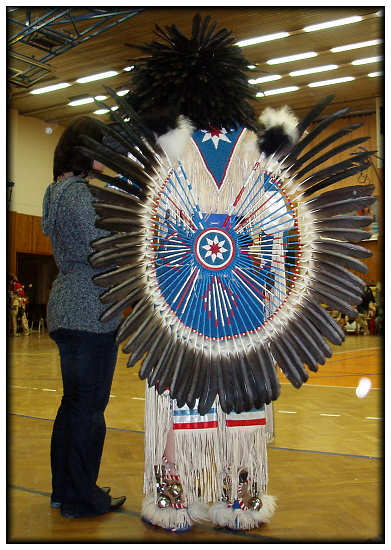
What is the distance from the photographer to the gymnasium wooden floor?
5.49 feet

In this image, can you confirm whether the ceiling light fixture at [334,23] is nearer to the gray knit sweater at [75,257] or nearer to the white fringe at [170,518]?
the gray knit sweater at [75,257]

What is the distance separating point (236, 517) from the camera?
5.45 ft

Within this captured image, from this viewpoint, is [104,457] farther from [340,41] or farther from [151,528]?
[340,41]

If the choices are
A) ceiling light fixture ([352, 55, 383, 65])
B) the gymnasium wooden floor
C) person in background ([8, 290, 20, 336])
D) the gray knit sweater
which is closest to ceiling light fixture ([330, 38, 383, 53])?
ceiling light fixture ([352, 55, 383, 65])

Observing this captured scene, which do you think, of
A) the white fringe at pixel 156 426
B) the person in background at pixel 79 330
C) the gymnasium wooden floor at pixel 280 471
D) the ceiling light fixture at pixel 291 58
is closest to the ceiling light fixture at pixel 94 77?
the ceiling light fixture at pixel 291 58

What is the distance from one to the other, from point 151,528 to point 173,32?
1.52 m

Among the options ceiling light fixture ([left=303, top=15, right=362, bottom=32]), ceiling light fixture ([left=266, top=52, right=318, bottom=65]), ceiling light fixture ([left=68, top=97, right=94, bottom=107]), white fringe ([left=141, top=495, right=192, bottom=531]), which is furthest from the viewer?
ceiling light fixture ([left=68, top=97, right=94, bottom=107])

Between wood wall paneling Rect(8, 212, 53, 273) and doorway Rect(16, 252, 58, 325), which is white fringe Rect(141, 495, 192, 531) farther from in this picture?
doorway Rect(16, 252, 58, 325)

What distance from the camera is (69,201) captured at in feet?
5.85

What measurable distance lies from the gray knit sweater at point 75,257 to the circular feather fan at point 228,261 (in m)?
0.20

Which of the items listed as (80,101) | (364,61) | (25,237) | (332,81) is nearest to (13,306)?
(25,237)

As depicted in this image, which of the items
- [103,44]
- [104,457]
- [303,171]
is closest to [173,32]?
[303,171]

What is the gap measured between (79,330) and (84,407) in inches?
10.4

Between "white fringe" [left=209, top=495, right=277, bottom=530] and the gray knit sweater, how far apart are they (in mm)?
662
